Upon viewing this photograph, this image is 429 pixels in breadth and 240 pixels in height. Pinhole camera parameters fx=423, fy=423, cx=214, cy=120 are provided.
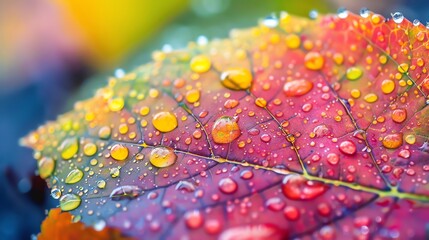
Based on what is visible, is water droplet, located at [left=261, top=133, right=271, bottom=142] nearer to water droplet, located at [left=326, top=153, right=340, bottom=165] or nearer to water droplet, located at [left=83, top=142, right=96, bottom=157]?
water droplet, located at [left=326, top=153, right=340, bottom=165]

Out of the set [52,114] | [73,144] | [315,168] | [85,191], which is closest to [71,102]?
[52,114]

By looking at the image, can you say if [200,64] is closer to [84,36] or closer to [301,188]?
[301,188]

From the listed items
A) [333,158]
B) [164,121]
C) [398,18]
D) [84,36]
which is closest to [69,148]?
[164,121]

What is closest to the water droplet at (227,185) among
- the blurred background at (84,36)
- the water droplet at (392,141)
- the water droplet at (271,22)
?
the water droplet at (392,141)

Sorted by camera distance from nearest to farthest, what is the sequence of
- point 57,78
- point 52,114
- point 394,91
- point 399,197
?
point 399,197, point 394,91, point 52,114, point 57,78

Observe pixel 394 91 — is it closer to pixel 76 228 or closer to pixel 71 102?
pixel 76 228

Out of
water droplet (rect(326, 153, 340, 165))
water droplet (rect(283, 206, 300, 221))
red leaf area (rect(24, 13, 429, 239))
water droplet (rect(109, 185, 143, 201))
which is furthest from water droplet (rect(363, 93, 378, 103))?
water droplet (rect(109, 185, 143, 201))
